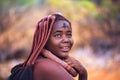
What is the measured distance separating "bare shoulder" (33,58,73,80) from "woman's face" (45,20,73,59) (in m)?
0.08

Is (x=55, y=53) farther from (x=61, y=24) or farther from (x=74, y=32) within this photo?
(x=74, y=32)

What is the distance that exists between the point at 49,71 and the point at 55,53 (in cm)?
12

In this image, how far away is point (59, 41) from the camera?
70.2 inches

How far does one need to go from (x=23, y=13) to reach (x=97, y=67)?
1.73 meters

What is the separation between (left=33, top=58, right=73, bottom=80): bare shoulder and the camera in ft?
5.57

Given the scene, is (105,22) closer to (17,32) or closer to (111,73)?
(111,73)

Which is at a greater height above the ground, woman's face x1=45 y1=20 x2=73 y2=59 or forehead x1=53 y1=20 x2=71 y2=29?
forehead x1=53 y1=20 x2=71 y2=29

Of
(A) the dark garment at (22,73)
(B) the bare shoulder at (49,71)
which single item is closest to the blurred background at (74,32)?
(A) the dark garment at (22,73)

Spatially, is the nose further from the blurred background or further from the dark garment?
the blurred background

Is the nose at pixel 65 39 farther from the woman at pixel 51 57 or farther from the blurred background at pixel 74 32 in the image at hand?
the blurred background at pixel 74 32

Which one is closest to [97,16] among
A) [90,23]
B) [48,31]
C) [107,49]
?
[90,23]

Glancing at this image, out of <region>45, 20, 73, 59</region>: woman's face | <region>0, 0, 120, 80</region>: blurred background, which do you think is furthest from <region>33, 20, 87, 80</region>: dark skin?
<region>0, 0, 120, 80</region>: blurred background

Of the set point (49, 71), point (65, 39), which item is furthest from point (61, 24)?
point (49, 71)

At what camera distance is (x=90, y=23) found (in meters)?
7.52
